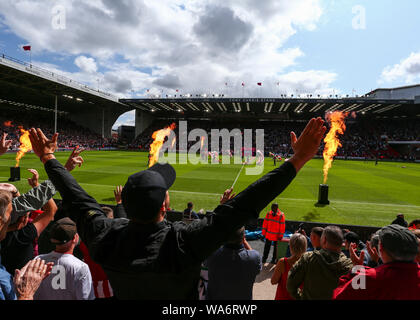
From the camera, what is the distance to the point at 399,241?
80.2 inches

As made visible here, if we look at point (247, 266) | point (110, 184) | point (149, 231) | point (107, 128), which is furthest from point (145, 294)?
point (107, 128)

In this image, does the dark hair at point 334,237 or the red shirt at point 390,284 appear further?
the dark hair at point 334,237

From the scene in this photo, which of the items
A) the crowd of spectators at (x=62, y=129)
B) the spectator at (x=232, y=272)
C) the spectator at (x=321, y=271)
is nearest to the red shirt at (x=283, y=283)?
the spectator at (x=321, y=271)

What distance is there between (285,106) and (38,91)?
52310mm

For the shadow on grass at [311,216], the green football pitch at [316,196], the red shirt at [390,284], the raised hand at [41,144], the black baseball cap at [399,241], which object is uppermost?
the raised hand at [41,144]

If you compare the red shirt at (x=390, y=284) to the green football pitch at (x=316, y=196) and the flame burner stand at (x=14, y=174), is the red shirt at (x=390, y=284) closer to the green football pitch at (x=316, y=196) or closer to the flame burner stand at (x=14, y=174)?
the green football pitch at (x=316, y=196)

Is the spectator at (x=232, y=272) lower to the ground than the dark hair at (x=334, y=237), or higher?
lower

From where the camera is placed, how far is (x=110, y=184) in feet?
54.0

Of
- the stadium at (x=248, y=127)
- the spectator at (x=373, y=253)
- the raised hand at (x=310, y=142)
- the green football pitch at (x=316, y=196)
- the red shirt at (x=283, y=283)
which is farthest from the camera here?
the stadium at (x=248, y=127)

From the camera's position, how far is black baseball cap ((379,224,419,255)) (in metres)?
1.99

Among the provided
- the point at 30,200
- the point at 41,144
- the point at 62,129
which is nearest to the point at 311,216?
the point at 30,200

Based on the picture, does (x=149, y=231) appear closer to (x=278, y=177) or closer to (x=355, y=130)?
(x=278, y=177)

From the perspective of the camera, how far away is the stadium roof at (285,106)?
Result: 46375mm

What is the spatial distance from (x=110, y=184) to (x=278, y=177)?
1686 cm
